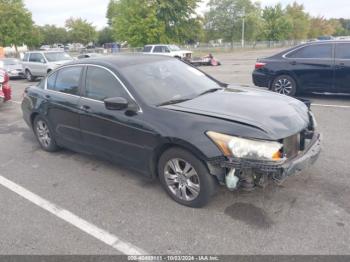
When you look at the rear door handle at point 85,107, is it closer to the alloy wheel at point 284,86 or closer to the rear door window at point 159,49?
the alloy wheel at point 284,86

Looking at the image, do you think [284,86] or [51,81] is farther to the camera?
[284,86]

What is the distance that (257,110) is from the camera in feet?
10.8

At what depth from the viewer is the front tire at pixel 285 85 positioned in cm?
800

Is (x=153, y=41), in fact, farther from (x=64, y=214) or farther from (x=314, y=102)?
(x=64, y=214)

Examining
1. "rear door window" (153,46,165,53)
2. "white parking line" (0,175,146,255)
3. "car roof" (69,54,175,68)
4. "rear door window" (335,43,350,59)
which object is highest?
"rear door window" (153,46,165,53)

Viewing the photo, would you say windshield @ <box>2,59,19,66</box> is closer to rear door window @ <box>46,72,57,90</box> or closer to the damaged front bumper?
rear door window @ <box>46,72,57,90</box>

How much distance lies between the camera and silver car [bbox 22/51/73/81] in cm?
1552

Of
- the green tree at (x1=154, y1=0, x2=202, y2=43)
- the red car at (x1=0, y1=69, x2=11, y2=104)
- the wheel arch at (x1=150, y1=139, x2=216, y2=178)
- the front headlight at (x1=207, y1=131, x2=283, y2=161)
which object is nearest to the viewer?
the front headlight at (x1=207, y1=131, x2=283, y2=161)

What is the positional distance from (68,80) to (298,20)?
69907mm

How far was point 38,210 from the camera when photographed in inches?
135

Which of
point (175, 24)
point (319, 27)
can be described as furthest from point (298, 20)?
point (175, 24)

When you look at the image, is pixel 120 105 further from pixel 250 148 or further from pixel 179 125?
pixel 250 148

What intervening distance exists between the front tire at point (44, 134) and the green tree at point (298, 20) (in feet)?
220

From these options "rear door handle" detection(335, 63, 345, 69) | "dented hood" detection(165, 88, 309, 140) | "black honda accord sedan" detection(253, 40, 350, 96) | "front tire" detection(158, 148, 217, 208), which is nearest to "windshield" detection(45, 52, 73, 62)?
"black honda accord sedan" detection(253, 40, 350, 96)
